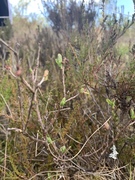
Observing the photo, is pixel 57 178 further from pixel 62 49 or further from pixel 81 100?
pixel 62 49

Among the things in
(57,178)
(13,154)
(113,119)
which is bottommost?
(57,178)

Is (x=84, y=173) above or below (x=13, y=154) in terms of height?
below

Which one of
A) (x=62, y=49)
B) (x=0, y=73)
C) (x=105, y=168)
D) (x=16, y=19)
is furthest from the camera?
(x=16, y=19)

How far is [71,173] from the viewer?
1.84 meters

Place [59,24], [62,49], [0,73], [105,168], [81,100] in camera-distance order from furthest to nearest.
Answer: [59,24], [62,49], [0,73], [81,100], [105,168]

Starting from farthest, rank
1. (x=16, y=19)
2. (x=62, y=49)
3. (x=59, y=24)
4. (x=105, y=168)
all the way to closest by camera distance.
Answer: (x=16, y=19), (x=59, y=24), (x=62, y=49), (x=105, y=168)

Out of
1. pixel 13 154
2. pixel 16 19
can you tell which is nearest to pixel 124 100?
pixel 13 154

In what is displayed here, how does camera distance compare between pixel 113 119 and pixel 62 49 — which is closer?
pixel 113 119

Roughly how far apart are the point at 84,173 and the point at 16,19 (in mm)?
11381

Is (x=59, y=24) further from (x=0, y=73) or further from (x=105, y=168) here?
(x=105, y=168)

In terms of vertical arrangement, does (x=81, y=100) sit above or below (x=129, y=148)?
above

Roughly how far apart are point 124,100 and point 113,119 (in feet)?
0.40

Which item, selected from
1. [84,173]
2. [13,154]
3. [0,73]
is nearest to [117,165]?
[84,173]

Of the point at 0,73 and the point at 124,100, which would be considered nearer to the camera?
the point at 124,100
